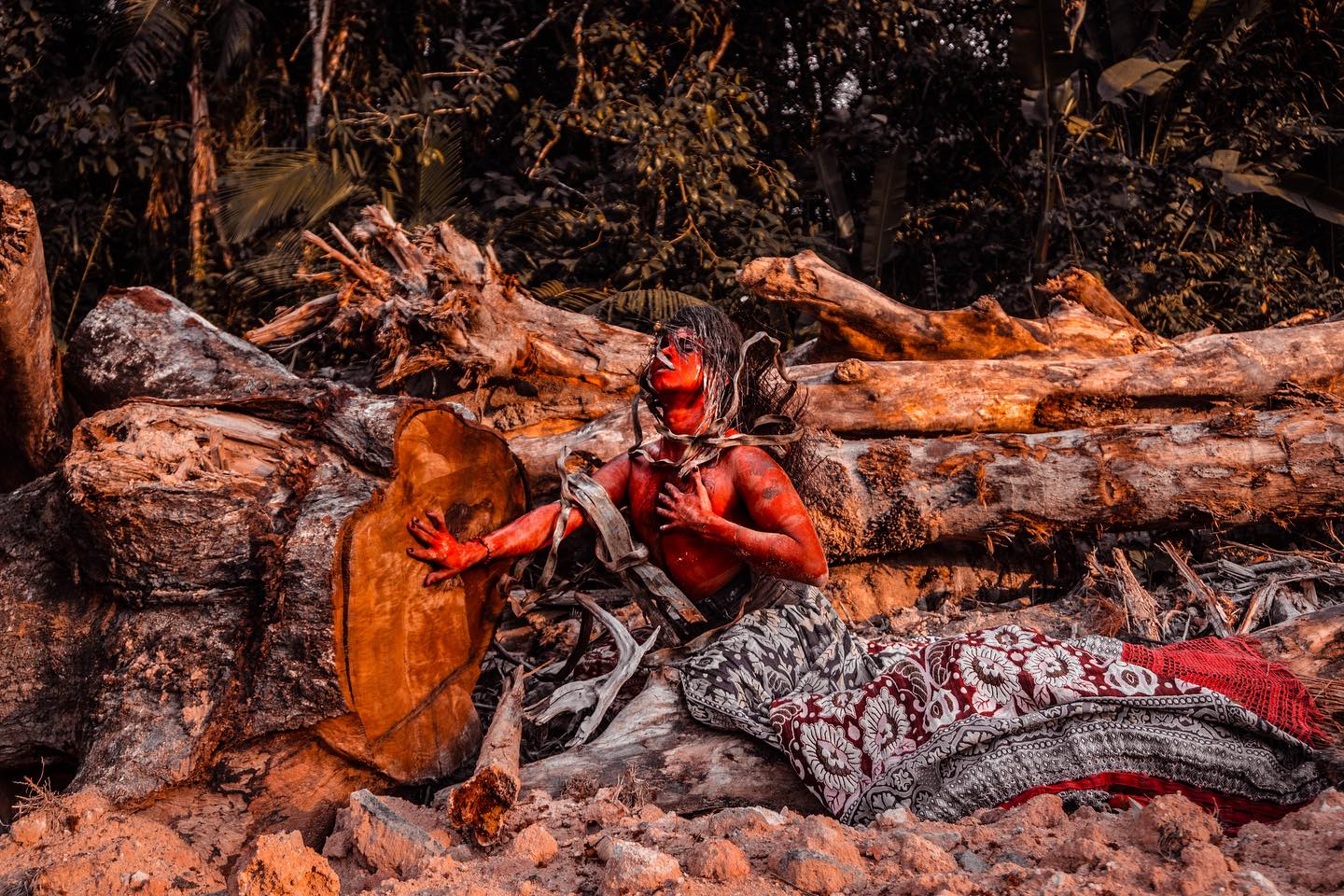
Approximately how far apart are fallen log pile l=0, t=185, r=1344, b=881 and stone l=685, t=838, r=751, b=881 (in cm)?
53

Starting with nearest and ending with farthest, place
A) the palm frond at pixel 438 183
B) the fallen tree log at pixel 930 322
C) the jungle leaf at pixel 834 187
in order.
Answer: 1. the fallen tree log at pixel 930 322
2. the palm frond at pixel 438 183
3. the jungle leaf at pixel 834 187

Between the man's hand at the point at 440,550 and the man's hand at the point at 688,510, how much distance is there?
0.59m

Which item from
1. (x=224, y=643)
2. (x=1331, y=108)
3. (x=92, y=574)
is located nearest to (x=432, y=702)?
(x=224, y=643)

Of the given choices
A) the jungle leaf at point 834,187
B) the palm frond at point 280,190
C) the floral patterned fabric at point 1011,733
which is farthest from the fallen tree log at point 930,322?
the palm frond at point 280,190

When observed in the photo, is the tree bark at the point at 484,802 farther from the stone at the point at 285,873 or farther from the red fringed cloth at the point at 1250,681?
the red fringed cloth at the point at 1250,681

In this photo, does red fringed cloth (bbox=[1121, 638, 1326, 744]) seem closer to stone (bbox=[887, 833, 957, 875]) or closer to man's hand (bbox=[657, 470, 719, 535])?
Result: stone (bbox=[887, 833, 957, 875])

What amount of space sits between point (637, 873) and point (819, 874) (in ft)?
1.08

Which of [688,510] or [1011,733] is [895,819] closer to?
[1011,733]

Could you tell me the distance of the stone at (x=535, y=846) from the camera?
2.11 m

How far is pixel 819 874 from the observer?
73.0 inches

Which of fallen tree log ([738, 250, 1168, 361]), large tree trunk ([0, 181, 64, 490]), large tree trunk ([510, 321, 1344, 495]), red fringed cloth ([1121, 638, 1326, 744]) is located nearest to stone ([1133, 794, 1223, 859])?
red fringed cloth ([1121, 638, 1326, 744])

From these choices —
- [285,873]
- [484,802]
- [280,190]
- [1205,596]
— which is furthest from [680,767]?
[280,190]

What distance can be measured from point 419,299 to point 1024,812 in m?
3.27

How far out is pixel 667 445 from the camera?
3.38 m
